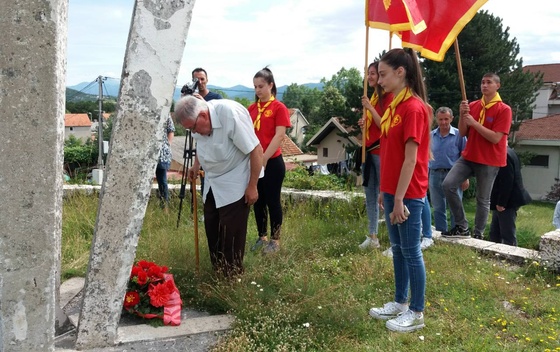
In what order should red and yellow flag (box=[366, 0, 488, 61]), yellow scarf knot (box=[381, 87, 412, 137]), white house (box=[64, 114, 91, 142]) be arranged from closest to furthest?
yellow scarf knot (box=[381, 87, 412, 137]), red and yellow flag (box=[366, 0, 488, 61]), white house (box=[64, 114, 91, 142])

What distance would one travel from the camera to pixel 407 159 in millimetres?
3203

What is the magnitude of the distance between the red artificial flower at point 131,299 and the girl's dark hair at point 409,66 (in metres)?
2.40

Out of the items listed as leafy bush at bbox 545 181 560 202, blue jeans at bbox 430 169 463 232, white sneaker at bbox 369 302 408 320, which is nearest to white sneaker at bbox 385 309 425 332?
white sneaker at bbox 369 302 408 320

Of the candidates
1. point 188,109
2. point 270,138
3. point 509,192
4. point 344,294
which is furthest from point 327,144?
point 188,109

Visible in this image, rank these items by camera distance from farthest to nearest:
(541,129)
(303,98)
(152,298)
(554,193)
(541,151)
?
(303,98), (541,129), (541,151), (554,193), (152,298)

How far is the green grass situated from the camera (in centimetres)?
324

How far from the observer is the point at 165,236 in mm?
5109

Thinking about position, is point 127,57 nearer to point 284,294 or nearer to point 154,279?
point 154,279

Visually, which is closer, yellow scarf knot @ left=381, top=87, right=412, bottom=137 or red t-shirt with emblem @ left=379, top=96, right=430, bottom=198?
red t-shirt with emblem @ left=379, top=96, right=430, bottom=198

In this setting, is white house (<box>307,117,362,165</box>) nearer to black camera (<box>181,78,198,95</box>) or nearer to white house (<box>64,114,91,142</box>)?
black camera (<box>181,78,198,95</box>)

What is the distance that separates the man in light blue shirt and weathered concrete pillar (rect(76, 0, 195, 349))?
4.07 m

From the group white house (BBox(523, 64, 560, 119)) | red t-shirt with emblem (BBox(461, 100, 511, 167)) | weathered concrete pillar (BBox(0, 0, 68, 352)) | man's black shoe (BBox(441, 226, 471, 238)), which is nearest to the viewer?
weathered concrete pillar (BBox(0, 0, 68, 352))

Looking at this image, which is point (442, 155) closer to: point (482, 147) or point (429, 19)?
point (482, 147)

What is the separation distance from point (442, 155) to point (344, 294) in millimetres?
2925
